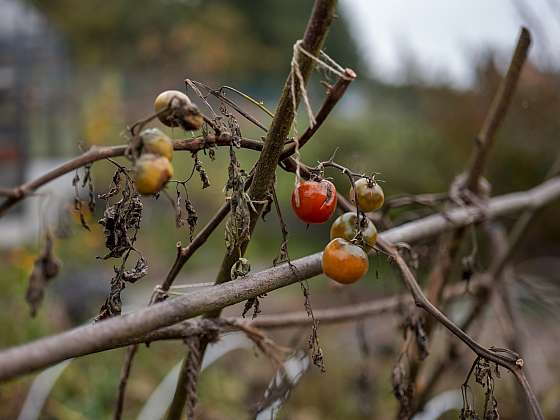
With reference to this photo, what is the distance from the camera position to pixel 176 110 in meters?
0.46

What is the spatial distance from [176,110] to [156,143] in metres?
0.03

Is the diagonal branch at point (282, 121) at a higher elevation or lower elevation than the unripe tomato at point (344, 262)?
higher

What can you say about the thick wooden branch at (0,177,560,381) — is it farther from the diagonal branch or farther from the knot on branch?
the knot on branch

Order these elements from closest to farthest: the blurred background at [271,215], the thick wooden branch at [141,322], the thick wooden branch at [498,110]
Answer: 1. the thick wooden branch at [141,322]
2. the thick wooden branch at [498,110]
3. the blurred background at [271,215]

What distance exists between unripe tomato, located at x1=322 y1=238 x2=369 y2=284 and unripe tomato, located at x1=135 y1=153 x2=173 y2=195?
0.52ft

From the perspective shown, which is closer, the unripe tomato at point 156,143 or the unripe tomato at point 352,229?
the unripe tomato at point 156,143

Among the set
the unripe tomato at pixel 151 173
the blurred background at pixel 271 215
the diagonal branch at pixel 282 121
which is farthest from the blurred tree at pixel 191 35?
the unripe tomato at pixel 151 173

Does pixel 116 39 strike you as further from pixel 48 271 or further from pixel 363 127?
pixel 48 271

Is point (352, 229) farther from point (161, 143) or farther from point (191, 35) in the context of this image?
point (191, 35)

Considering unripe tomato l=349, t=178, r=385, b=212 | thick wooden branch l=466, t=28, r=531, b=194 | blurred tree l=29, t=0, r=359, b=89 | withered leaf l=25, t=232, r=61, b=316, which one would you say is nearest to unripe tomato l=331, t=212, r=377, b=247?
unripe tomato l=349, t=178, r=385, b=212

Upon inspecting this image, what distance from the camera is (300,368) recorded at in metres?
0.84

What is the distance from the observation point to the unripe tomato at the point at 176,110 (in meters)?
0.46

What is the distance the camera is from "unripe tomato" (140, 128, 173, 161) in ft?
1.47

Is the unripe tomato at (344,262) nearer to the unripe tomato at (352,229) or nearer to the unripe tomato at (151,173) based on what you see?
the unripe tomato at (352,229)
